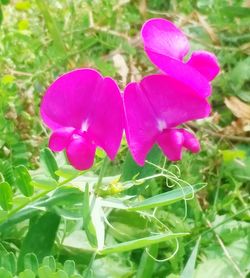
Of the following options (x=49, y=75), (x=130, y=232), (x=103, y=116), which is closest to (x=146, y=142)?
(x=103, y=116)

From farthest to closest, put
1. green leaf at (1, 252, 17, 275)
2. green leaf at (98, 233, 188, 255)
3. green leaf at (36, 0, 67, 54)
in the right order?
green leaf at (36, 0, 67, 54) → green leaf at (1, 252, 17, 275) → green leaf at (98, 233, 188, 255)

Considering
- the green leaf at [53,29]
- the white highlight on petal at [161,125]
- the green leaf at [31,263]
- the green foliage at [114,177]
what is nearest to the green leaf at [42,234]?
the green foliage at [114,177]

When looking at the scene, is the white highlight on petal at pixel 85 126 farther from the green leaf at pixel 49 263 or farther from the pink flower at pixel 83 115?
the green leaf at pixel 49 263

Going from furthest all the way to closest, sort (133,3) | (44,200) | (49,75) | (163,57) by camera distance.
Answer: (133,3), (49,75), (44,200), (163,57)

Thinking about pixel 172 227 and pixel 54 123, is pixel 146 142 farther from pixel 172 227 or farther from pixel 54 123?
pixel 172 227

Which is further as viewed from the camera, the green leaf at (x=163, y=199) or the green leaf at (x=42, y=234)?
the green leaf at (x=42, y=234)

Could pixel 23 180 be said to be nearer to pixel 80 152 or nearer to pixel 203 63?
pixel 80 152

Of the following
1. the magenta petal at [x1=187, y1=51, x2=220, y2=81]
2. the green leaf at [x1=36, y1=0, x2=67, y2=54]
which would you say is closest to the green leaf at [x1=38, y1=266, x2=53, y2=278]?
the magenta petal at [x1=187, y1=51, x2=220, y2=81]

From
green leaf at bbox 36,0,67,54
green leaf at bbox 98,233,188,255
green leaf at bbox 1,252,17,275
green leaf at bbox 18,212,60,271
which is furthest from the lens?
green leaf at bbox 36,0,67,54

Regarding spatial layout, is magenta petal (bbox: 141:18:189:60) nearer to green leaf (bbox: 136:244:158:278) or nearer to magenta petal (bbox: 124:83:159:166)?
magenta petal (bbox: 124:83:159:166)
